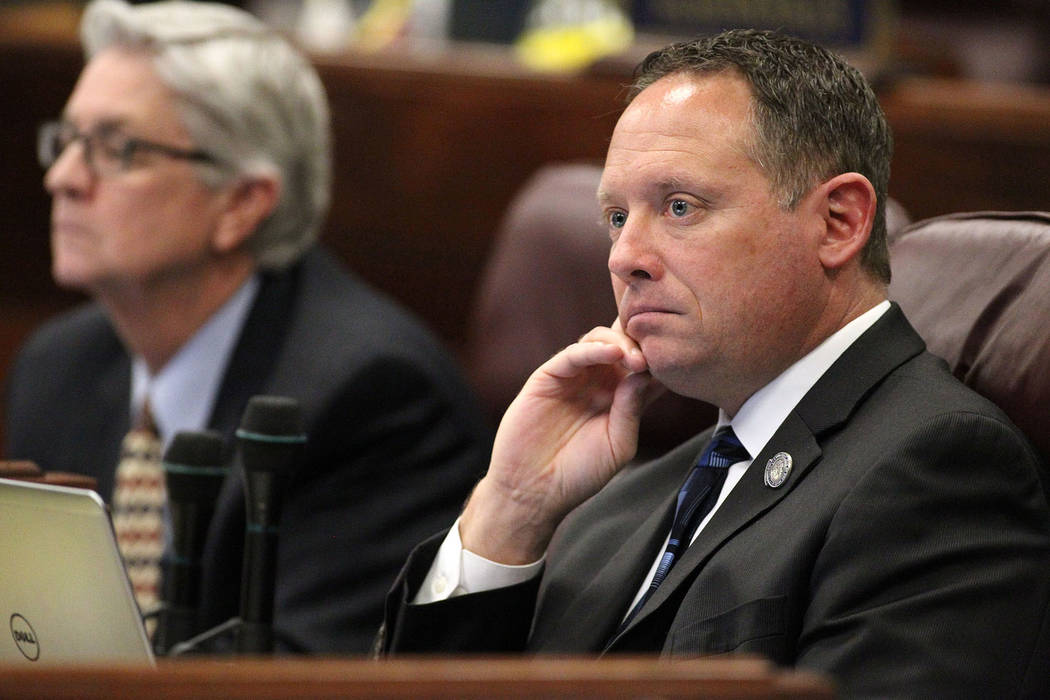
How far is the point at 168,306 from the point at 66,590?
4.49ft

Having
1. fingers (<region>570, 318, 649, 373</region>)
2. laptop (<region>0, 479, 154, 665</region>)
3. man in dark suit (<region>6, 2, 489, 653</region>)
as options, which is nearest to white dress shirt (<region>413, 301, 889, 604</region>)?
fingers (<region>570, 318, 649, 373</region>)

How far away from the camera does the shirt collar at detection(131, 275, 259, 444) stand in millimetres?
2594

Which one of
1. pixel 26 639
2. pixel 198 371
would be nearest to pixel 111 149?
pixel 198 371

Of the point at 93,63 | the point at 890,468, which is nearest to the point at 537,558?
the point at 890,468

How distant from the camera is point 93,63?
2688 millimetres

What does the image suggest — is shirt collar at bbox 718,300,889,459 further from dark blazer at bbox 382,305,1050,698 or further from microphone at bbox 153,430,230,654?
microphone at bbox 153,430,230,654

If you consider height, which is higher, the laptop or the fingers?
the fingers

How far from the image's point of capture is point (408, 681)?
2.64 ft

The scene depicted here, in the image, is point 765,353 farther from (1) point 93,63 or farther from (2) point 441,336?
(2) point 441,336

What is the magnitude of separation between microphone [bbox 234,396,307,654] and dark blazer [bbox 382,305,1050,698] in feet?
1.23

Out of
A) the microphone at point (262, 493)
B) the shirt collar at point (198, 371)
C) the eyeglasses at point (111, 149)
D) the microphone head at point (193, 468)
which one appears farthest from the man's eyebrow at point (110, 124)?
the microphone at point (262, 493)

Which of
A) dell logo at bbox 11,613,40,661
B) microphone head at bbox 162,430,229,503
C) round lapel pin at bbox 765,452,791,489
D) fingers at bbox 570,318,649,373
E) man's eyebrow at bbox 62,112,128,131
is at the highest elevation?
fingers at bbox 570,318,649,373

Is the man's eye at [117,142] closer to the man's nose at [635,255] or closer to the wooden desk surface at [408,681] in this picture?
the man's nose at [635,255]

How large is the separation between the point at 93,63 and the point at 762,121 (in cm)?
163
